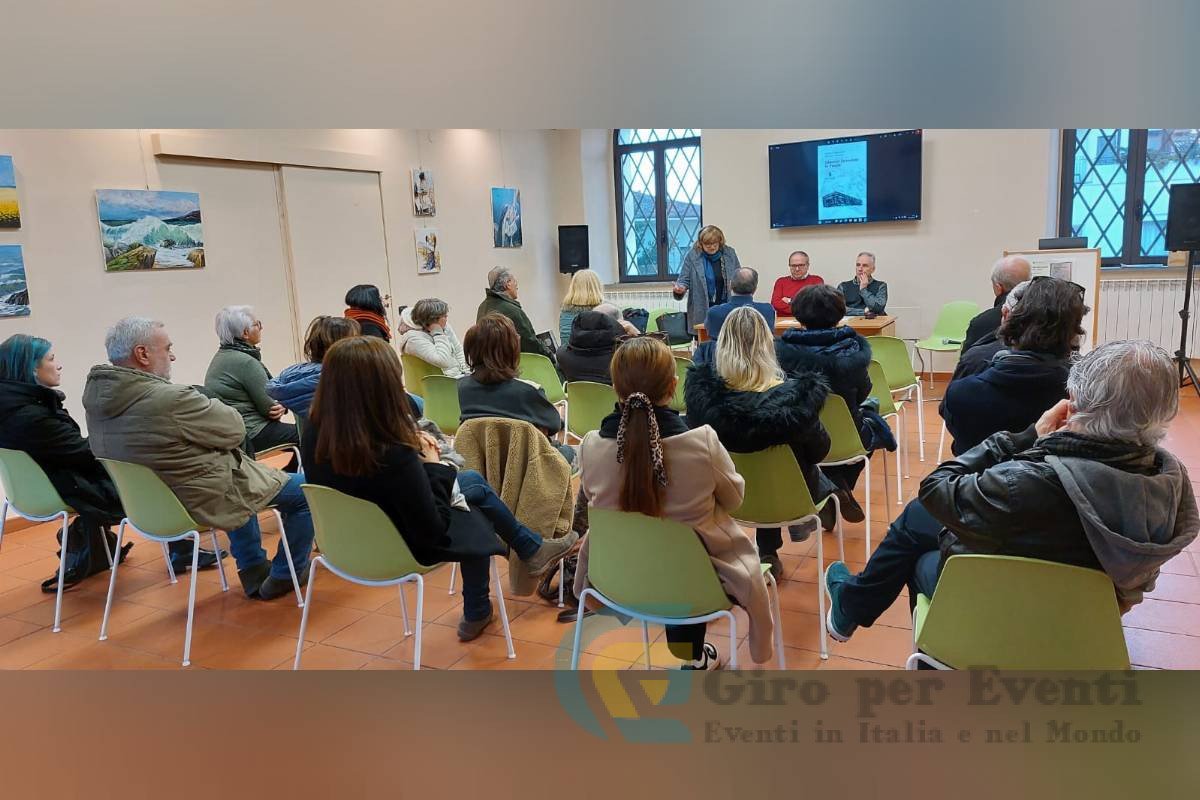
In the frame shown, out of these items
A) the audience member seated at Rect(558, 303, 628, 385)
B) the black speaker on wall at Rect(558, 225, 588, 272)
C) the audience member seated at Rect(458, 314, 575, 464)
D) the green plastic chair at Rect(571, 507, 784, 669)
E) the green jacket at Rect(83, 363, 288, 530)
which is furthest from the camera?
the black speaker on wall at Rect(558, 225, 588, 272)

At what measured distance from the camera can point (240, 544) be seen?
336cm

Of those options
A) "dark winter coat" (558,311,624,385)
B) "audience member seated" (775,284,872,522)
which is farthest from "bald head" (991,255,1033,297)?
"dark winter coat" (558,311,624,385)

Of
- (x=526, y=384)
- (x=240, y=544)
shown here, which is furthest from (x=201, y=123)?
(x=240, y=544)

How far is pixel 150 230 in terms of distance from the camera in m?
5.00

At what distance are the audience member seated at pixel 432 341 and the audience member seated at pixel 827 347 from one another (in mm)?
1954

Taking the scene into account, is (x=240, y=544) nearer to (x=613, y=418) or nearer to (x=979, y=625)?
(x=613, y=418)

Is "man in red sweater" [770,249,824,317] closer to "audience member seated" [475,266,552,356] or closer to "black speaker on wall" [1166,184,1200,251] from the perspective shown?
"black speaker on wall" [1166,184,1200,251]

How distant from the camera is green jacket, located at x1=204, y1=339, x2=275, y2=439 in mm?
3738

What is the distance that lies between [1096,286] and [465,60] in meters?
5.70

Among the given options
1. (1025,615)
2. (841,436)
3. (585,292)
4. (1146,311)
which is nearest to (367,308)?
(585,292)

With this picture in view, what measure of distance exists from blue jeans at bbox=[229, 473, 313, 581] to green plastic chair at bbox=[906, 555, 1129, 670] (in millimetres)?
2476

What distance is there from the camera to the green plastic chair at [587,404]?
12.8 ft

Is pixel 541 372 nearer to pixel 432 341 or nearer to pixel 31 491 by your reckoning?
pixel 432 341

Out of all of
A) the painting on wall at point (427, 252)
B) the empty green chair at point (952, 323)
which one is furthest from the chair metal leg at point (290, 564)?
the empty green chair at point (952, 323)
